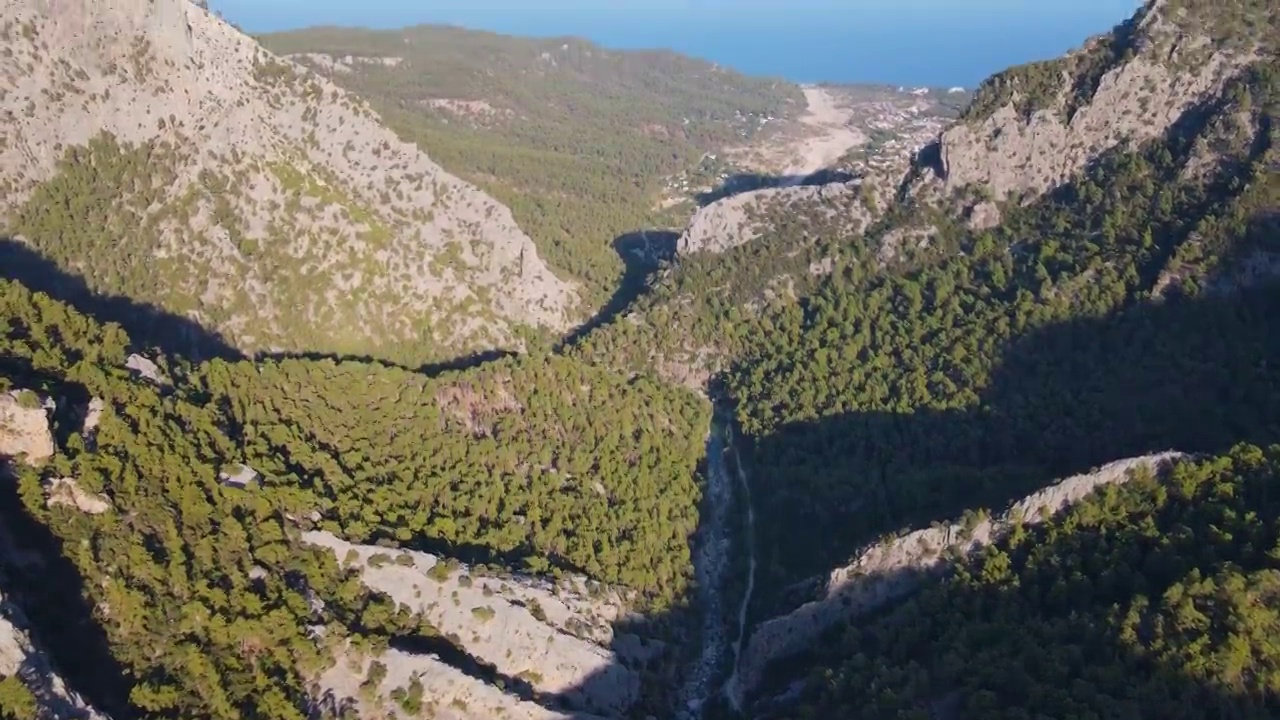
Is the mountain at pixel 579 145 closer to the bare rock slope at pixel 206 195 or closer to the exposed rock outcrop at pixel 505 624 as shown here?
the bare rock slope at pixel 206 195

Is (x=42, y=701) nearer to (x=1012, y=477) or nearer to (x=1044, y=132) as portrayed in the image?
(x=1012, y=477)

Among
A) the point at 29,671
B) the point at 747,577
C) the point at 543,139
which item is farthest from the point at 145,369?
the point at 543,139

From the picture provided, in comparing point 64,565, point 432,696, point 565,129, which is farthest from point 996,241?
point 565,129

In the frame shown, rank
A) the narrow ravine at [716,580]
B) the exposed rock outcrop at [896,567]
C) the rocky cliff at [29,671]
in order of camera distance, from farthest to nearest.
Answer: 1. the narrow ravine at [716,580]
2. the exposed rock outcrop at [896,567]
3. the rocky cliff at [29,671]

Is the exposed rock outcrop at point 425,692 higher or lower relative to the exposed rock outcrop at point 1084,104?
lower

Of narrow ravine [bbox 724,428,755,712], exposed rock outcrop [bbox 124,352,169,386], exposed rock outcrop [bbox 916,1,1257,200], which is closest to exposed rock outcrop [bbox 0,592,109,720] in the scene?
exposed rock outcrop [bbox 124,352,169,386]

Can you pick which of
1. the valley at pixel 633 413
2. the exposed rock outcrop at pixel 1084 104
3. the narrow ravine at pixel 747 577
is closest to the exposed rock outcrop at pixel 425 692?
the valley at pixel 633 413
